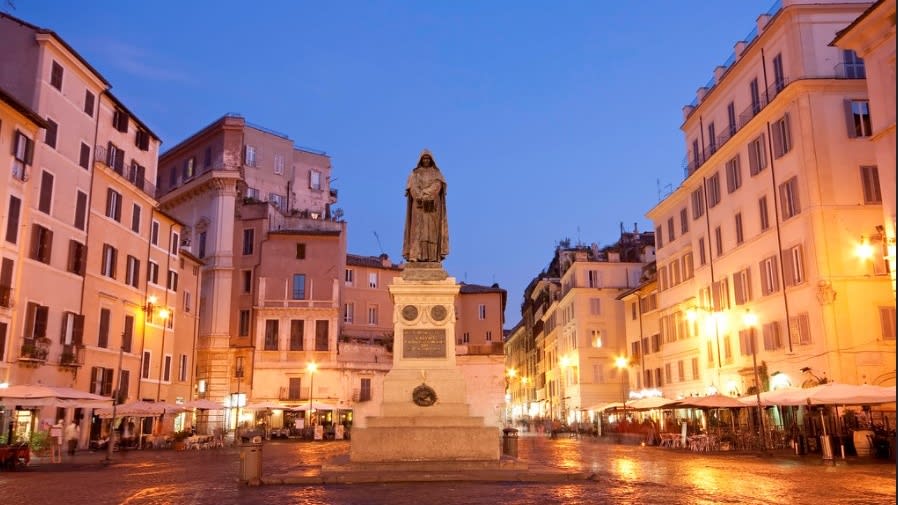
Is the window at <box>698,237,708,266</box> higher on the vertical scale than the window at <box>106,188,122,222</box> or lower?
lower

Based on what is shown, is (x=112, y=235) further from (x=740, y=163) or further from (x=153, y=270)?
(x=740, y=163)

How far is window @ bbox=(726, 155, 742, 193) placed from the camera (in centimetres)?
3916

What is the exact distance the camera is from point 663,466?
22031 millimetres

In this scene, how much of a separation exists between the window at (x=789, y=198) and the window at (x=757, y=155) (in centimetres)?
233

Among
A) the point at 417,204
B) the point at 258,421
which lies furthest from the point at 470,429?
the point at 258,421

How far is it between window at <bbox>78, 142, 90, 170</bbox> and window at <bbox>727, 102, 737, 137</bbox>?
3316 centimetres

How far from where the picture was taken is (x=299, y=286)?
198ft

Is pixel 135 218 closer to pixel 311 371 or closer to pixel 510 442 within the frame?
pixel 311 371

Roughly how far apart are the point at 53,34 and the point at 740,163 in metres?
33.7

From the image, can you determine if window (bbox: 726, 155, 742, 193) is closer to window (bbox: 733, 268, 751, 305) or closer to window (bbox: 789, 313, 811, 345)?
window (bbox: 733, 268, 751, 305)

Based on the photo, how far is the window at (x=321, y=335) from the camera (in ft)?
194

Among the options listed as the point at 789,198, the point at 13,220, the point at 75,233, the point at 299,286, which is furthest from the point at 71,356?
the point at 789,198

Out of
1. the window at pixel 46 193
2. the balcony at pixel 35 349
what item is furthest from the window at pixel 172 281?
the balcony at pixel 35 349

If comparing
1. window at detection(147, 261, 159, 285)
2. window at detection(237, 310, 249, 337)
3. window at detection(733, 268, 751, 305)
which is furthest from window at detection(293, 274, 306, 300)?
window at detection(733, 268, 751, 305)
